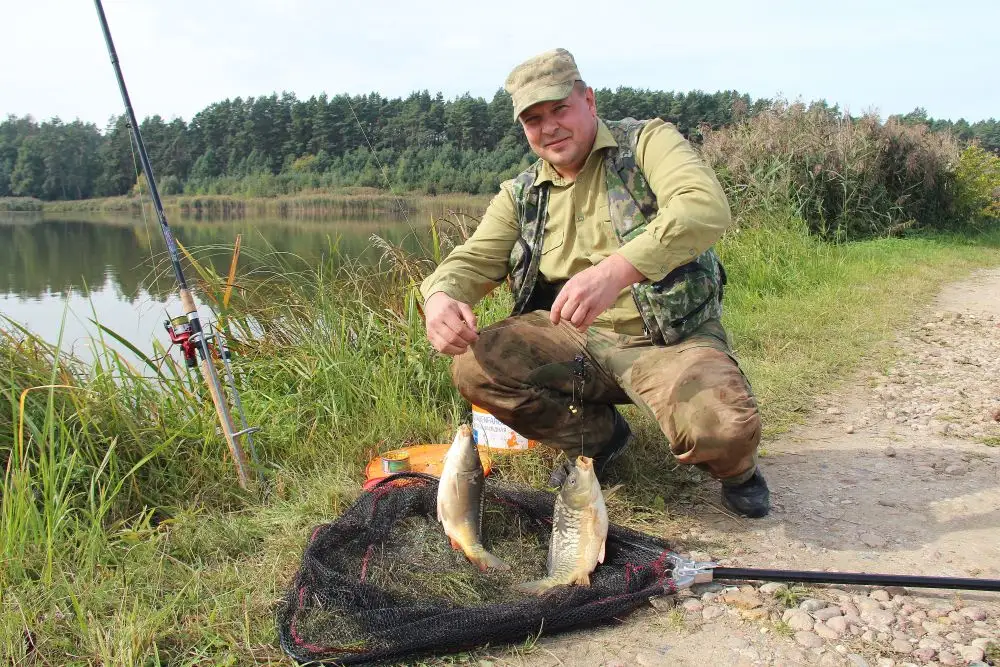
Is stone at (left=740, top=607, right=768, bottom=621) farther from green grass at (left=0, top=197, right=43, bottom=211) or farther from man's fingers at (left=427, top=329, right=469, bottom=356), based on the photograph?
green grass at (left=0, top=197, right=43, bottom=211)

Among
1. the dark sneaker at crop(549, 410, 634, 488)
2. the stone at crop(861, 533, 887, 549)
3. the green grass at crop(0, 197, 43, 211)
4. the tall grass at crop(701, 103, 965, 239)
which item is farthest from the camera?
the green grass at crop(0, 197, 43, 211)

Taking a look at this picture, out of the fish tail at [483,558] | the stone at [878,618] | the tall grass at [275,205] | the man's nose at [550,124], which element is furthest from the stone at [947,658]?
the tall grass at [275,205]

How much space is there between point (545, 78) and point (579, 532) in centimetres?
154

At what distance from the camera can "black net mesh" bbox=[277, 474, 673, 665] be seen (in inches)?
73.9

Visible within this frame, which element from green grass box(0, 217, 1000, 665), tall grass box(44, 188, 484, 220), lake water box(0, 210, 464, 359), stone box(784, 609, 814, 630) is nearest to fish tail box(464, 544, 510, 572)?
green grass box(0, 217, 1000, 665)

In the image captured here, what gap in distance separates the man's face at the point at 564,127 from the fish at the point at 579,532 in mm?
1204

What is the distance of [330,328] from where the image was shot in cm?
415

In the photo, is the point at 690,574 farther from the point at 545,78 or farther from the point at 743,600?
the point at 545,78

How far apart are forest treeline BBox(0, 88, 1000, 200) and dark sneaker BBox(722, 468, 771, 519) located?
443cm

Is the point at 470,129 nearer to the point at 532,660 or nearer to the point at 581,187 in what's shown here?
the point at 581,187

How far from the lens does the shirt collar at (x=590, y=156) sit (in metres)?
2.78

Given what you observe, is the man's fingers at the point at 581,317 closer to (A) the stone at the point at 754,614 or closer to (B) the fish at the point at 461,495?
(B) the fish at the point at 461,495

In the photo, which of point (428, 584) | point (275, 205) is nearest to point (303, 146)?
point (275, 205)

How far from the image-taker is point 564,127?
8.97ft
